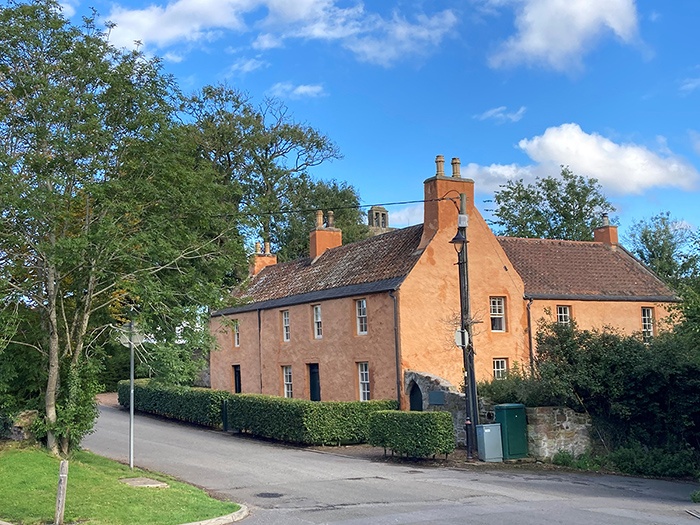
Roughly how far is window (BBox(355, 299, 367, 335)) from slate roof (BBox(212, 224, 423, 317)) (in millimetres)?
486

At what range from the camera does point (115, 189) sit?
683 inches

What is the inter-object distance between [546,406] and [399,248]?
9.74 m

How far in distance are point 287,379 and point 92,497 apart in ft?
68.0

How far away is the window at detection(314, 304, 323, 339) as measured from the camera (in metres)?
32.0

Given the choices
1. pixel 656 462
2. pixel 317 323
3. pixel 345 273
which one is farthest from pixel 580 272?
pixel 656 462

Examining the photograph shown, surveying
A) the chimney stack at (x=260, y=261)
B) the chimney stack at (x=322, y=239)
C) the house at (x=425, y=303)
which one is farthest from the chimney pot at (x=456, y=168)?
the chimney stack at (x=260, y=261)

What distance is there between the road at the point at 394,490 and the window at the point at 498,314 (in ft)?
30.3

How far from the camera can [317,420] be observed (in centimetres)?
2525

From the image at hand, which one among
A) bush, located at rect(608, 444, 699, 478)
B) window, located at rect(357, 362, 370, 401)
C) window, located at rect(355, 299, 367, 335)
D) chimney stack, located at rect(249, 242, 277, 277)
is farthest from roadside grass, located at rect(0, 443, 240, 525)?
chimney stack, located at rect(249, 242, 277, 277)

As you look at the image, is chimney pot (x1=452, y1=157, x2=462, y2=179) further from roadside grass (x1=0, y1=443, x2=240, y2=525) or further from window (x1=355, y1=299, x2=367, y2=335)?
roadside grass (x1=0, y1=443, x2=240, y2=525)

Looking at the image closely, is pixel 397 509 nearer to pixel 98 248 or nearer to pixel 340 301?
pixel 98 248

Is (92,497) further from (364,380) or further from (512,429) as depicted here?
(364,380)

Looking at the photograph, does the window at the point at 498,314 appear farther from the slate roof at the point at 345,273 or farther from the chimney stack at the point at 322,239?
the chimney stack at the point at 322,239

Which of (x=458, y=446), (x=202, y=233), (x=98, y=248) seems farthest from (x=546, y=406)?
(x=98, y=248)
